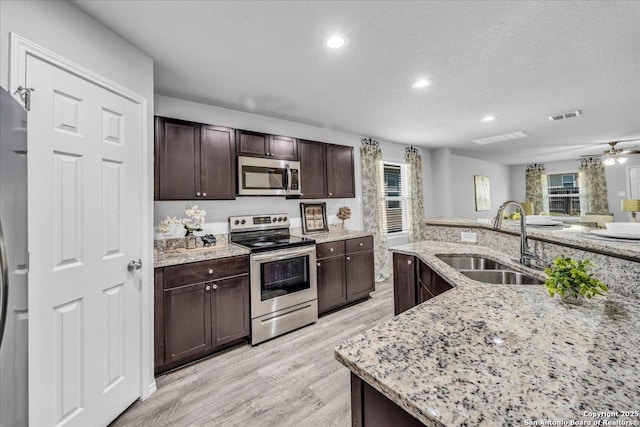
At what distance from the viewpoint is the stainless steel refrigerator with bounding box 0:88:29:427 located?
896 mm

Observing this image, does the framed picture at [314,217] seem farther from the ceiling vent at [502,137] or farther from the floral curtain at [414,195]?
the ceiling vent at [502,137]

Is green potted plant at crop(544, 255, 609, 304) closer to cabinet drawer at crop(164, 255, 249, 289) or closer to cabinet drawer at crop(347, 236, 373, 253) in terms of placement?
cabinet drawer at crop(164, 255, 249, 289)

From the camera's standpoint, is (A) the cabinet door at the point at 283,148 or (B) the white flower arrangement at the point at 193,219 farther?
A: (A) the cabinet door at the point at 283,148

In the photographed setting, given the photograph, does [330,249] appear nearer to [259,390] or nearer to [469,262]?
[469,262]

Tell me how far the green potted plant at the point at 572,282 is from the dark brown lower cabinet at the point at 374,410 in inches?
33.8

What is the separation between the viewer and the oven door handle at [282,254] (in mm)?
2510

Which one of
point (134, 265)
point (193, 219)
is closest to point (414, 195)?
point (193, 219)

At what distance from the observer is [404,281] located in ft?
7.72

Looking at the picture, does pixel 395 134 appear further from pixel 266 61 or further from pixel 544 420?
pixel 544 420

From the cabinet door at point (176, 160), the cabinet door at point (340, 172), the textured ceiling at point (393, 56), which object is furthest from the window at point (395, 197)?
the cabinet door at point (176, 160)

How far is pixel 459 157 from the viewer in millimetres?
6336

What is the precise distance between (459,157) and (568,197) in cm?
430

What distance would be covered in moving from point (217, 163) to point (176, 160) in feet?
1.21

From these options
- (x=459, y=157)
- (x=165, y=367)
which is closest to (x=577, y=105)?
(x=459, y=157)
